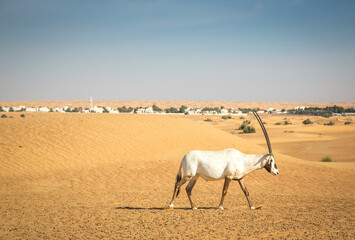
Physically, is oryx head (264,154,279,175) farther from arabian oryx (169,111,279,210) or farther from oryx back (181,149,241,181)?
oryx back (181,149,241,181)

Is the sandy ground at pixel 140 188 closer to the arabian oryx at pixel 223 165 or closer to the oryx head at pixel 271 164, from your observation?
the arabian oryx at pixel 223 165

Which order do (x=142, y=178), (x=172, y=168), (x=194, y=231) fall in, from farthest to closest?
(x=172, y=168)
(x=142, y=178)
(x=194, y=231)

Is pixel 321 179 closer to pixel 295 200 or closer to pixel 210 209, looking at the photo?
pixel 295 200

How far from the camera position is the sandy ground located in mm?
7070

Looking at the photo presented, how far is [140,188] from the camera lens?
44.0 feet

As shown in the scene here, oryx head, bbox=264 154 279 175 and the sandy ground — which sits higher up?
oryx head, bbox=264 154 279 175

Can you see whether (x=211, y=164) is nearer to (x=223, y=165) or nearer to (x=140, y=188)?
(x=223, y=165)

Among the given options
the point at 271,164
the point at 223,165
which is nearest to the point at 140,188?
the point at 223,165

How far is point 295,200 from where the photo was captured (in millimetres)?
10266

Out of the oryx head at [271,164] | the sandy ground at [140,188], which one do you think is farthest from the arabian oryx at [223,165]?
the sandy ground at [140,188]

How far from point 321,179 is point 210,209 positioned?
9491mm

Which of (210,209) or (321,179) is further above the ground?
(210,209)

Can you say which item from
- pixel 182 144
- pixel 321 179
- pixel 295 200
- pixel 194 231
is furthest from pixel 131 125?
pixel 194 231

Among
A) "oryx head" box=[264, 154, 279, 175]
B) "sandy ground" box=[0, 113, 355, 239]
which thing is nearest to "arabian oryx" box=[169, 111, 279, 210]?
"oryx head" box=[264, 154, 279, 175]
